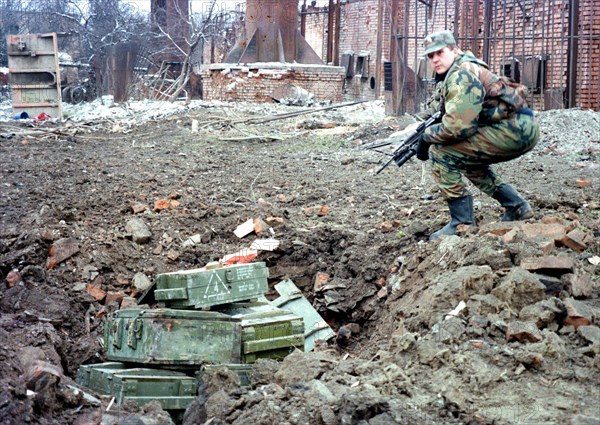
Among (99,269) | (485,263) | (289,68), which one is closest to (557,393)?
(485,263)

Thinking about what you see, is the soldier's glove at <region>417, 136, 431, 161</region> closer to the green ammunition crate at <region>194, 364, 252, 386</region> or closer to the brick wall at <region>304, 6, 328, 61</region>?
the green ammunition crate at <region>194, 364, 252, 386</region>

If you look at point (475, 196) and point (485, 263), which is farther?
point (475, 196)

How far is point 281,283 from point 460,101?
206 centimetres

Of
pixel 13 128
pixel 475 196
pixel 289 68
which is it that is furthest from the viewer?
pixel 289 68

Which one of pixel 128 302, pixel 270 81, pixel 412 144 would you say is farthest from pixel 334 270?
pixel 270 81

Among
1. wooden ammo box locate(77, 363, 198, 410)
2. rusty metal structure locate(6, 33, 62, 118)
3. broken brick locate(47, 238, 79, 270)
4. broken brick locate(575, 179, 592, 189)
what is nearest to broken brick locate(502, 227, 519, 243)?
wooden ammo box locate(77, 363, 198, 410)

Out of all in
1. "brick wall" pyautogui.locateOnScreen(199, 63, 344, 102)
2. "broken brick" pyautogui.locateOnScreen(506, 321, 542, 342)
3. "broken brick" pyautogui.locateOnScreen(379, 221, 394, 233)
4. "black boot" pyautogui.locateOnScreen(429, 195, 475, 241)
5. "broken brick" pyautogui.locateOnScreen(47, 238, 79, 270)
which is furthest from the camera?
"brick wall" pyautogui.locateOnScreen(199, 63, 344, 102)

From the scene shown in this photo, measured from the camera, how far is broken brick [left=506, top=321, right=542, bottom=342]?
12.4 feet

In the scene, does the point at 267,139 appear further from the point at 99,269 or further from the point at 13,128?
the point at 99,269

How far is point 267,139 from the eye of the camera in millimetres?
13406

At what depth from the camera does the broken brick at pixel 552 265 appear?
14.6 feet

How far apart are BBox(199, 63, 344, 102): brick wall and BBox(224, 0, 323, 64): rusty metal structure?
16.1 inches

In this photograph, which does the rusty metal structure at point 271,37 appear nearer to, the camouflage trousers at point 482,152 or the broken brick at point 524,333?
the camouflage trousers at point 482,152

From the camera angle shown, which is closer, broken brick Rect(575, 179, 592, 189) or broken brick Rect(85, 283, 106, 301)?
broken brick Rect(85, 283, 106, 301)
